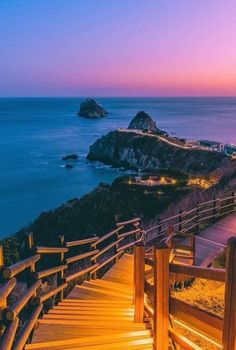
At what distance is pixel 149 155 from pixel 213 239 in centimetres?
4737

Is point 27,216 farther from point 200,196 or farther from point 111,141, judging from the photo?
point 111,141

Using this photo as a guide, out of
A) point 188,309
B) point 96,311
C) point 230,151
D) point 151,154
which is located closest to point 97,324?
point 96,311

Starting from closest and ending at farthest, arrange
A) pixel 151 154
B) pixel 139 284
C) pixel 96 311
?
pixel 139 284
pixel 96 311
pixel 151 154

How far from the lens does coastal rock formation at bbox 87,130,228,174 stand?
49.5 m

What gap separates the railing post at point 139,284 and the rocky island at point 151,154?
41.9 metres

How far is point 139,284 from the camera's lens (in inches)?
192

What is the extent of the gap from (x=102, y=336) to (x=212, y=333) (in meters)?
1.79

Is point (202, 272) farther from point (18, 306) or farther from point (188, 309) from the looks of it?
point (18, 306)

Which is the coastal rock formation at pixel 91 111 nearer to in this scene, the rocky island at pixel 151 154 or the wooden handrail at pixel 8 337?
the rocky island at pixel 151 154

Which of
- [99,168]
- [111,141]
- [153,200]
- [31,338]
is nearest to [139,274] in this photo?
[31,338]

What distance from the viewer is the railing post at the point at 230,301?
108 inches

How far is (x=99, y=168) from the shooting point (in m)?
62.1

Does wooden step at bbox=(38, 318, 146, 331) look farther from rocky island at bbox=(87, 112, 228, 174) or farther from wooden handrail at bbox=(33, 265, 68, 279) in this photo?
rocky island at bbox=(87, 112, 228, 174)

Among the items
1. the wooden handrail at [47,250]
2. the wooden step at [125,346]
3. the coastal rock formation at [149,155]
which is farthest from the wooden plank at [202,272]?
the coastal rock formation at [149,155]
